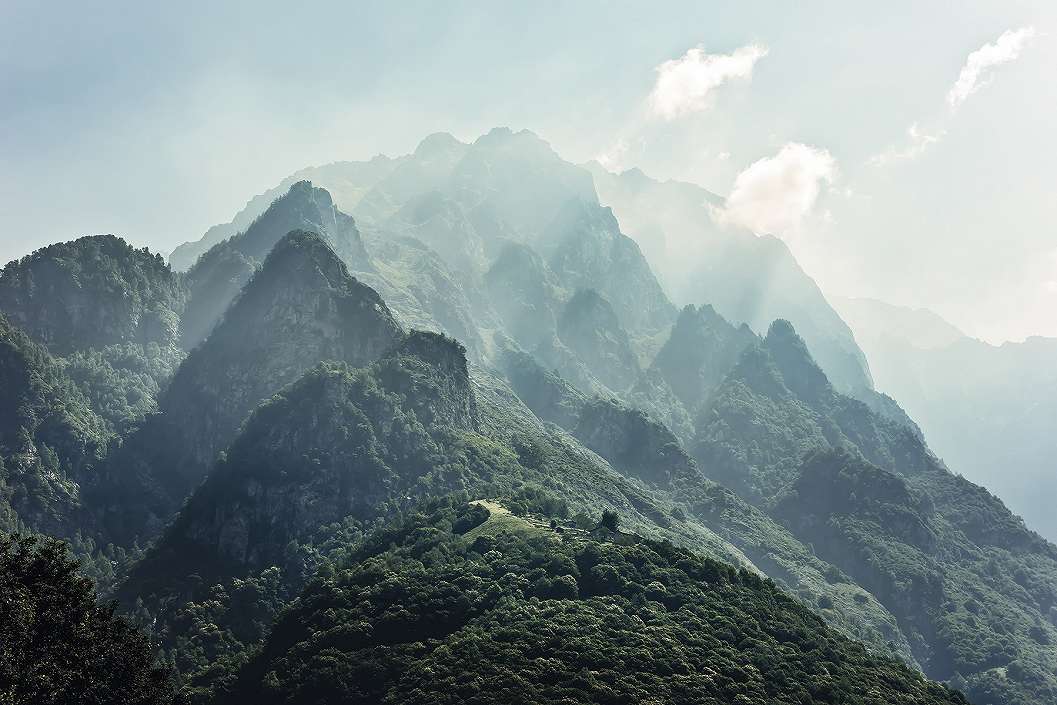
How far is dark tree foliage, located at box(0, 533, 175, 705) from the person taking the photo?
103188 millimetres

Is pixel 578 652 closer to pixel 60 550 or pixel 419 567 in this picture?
pixel 419 567

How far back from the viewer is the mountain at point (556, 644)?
147 metres

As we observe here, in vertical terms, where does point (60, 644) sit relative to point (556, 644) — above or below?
below

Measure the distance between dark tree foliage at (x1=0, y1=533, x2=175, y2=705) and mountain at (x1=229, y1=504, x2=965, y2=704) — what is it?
142 feet

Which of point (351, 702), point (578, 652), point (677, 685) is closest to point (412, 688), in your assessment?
point (351, 702)

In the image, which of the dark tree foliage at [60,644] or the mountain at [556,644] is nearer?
the dark tree foliage at [60,644]

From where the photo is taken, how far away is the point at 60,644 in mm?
112062

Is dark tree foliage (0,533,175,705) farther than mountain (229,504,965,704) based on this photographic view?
No

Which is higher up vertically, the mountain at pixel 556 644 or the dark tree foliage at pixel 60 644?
the mountain at pixel 556 644

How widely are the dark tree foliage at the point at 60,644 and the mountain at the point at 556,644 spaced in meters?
43.4

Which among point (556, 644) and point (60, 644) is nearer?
point (60, 644)

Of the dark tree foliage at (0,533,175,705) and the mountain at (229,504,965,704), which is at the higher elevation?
the mountain at (229,504,965,704)

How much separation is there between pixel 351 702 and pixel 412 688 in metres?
12.6

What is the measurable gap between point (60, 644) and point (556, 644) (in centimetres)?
8419
